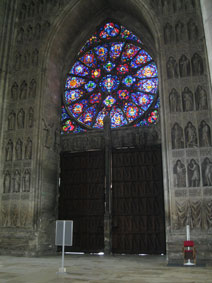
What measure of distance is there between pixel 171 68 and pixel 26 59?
625cm

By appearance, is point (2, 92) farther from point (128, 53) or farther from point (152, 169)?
point (152, 169)

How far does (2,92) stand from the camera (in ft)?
43.0

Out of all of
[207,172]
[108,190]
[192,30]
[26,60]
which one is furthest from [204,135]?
[26,60]

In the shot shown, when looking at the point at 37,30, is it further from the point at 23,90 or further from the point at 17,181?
the point at 17,181

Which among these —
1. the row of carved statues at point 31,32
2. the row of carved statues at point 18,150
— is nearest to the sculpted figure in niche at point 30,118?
the row of carved statues at point 18,150

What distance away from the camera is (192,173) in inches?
396

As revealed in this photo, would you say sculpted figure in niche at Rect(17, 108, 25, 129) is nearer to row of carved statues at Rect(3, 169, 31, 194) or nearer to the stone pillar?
row of carved statues at Rect(3, 169, 31, 194)

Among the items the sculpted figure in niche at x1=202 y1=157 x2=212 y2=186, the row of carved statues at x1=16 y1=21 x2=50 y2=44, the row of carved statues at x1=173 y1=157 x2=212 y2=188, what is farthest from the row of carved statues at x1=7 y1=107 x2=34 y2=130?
the sculpted figure in niche at x1=202 y1=157 x2=212 y2=186

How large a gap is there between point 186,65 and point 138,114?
3055mm

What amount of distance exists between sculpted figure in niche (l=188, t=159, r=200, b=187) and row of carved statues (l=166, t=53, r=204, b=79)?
10.4 ft

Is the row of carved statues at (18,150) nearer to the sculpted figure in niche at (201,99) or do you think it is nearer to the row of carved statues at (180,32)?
the sculpted figure in niche at (201,99)

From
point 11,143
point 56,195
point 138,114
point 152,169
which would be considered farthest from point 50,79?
point 152,169

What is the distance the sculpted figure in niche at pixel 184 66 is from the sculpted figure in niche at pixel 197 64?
0.57ft

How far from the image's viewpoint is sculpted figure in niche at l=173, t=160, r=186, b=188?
10.1 m
